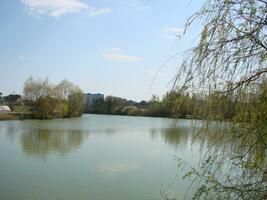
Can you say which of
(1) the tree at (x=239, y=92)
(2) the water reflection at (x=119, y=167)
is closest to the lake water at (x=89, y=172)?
(2) the water reflection at (x=119, y=167)

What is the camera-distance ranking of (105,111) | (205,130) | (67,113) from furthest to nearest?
(105,111) → (67,113) → (205,130)

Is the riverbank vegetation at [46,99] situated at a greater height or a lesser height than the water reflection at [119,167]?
greater

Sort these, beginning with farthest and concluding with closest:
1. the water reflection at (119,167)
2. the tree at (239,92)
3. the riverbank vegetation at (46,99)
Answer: the riverbank vegetation at (46,99), the water reflection at (119,167), the tree at (239,92)

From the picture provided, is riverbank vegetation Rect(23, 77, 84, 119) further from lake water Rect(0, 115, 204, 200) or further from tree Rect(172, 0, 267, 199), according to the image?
tree Rect(172, 0, 267, 199)

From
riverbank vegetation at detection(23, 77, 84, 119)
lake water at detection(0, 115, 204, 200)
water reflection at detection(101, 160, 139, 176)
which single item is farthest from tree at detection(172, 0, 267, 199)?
riverbank vegetation at detection(23, 77, 84, 119)

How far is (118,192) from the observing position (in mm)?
Answer: 7449

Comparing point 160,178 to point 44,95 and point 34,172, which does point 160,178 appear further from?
point 44,95

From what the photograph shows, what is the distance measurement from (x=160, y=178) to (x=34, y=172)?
3121 millimetres

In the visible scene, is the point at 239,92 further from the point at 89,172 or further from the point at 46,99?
the point at 46,99

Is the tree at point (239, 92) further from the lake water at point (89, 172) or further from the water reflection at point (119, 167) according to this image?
the water reflection at point (119, 167)

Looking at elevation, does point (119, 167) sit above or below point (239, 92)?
below

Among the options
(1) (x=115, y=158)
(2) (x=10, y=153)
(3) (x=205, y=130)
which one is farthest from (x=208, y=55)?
(2) (x=10, y=153)

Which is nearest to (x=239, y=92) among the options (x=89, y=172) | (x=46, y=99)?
(x=89, y=172)

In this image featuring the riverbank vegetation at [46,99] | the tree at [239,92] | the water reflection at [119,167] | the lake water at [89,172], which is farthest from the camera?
the riverbank vegetation at [46,99]
